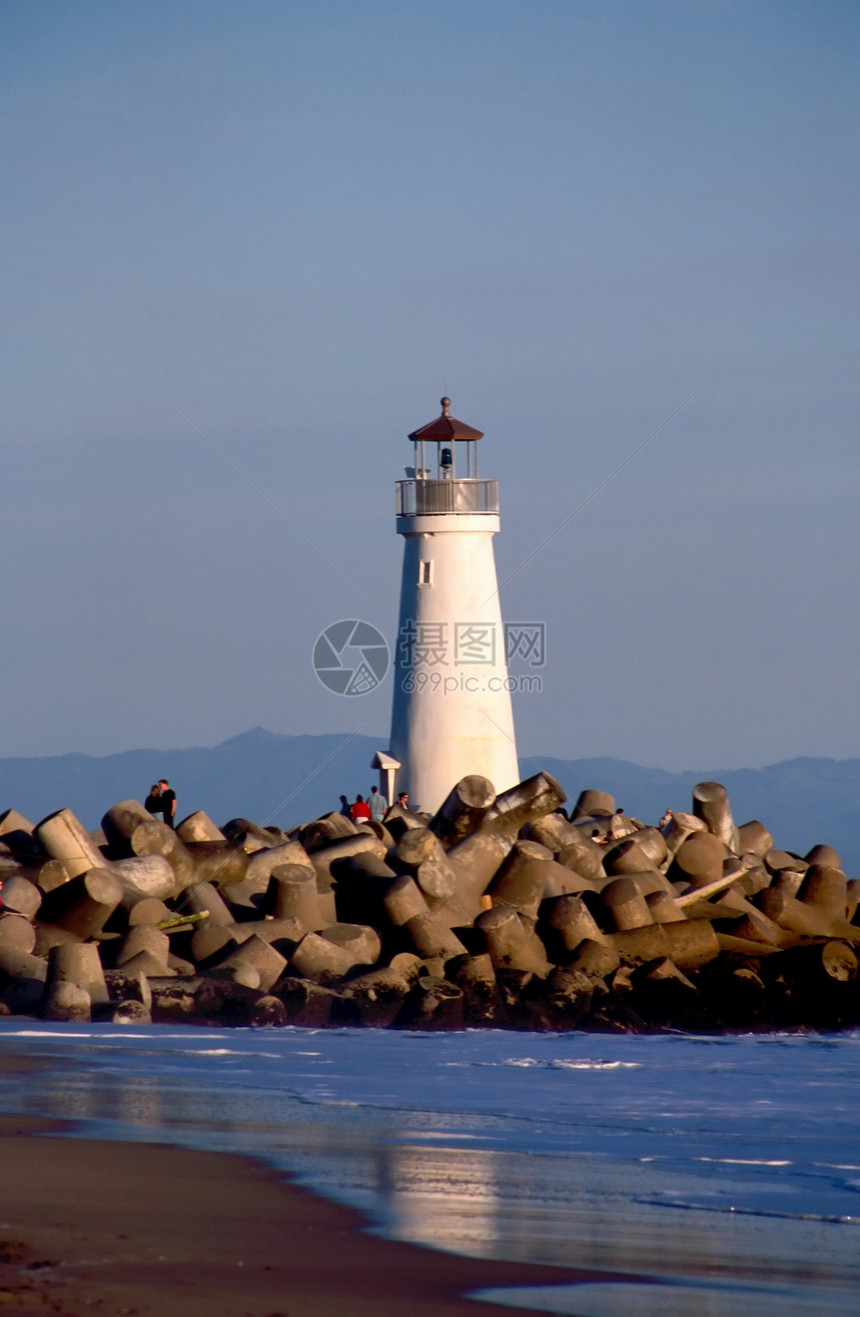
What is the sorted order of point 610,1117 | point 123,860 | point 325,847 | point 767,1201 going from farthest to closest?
1. point 325,847
2. point 123,860
3. point 610,1117
4. point 767,1201

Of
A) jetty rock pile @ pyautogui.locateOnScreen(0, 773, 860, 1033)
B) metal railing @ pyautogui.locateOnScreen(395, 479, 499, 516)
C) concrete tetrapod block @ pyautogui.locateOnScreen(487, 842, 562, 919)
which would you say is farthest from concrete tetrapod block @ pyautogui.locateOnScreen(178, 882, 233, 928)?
metal railing @ pyautogui.locateOnScreen(395, 479, 499, 516)

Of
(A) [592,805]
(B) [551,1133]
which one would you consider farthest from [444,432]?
(B) [551,1133]

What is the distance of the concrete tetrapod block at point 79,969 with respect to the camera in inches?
406

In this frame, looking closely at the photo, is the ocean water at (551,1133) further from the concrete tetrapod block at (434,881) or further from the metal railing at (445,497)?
the metal railing at (445,497)

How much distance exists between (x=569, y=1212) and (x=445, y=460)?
687 inches

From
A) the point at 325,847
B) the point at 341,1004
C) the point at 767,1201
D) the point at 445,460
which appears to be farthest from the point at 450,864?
the point at 445,460

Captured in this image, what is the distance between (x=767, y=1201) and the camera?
249 inches

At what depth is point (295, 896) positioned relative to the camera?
1242 centimetres

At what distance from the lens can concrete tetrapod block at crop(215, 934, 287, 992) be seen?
438 inches

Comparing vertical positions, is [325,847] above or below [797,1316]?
above

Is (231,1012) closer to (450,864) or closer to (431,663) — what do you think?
(450,864)

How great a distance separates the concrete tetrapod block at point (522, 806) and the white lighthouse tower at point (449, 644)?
608cm

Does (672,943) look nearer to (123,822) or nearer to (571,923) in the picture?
(571,923)

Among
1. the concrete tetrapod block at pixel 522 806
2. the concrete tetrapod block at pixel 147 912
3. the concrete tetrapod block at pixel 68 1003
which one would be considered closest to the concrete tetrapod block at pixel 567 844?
the concrete tetrapod block at pixel 522 806
